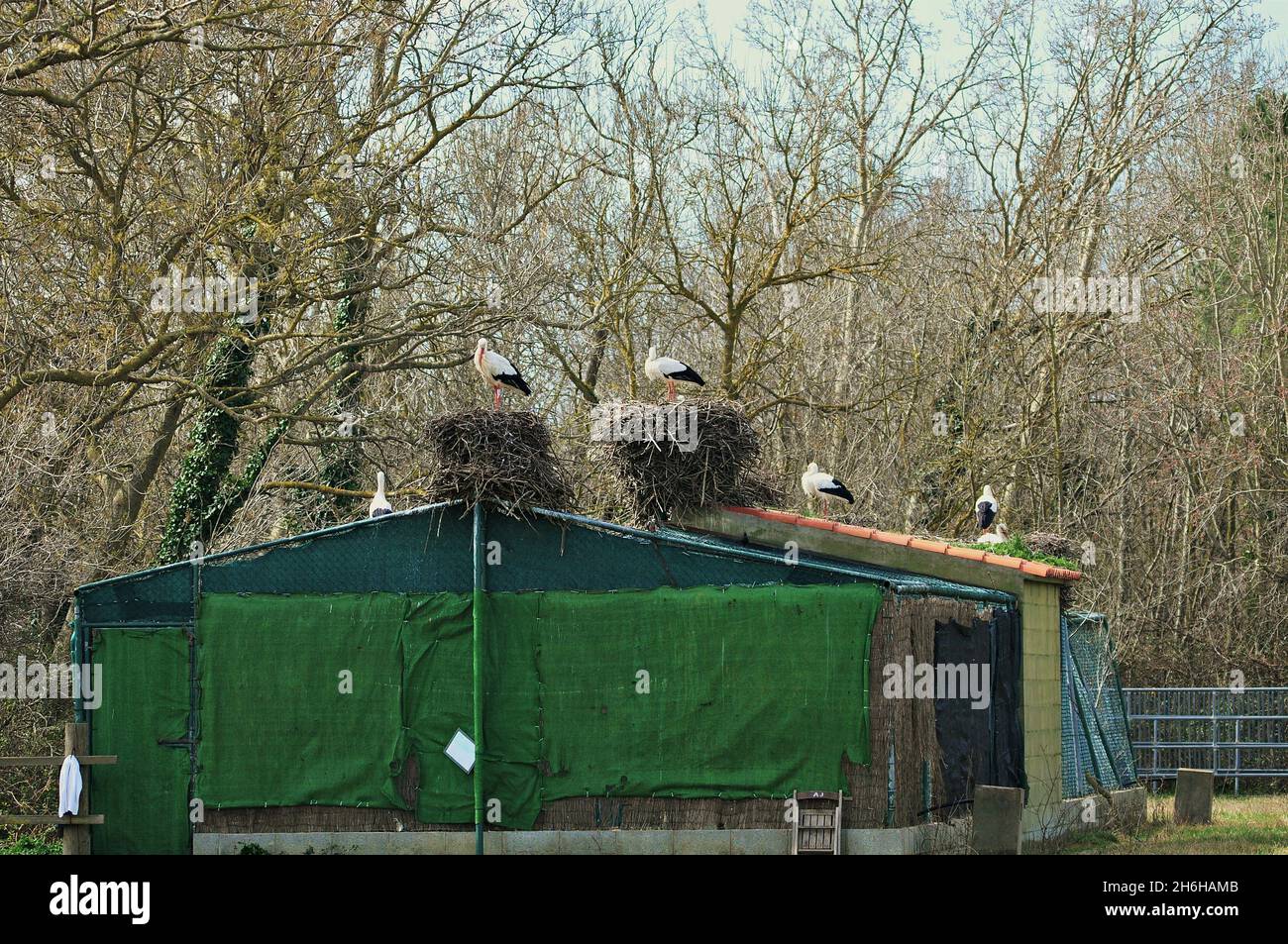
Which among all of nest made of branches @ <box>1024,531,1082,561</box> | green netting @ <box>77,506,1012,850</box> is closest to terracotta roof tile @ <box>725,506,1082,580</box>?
green netting @ <box>77,506,1012,850</box>

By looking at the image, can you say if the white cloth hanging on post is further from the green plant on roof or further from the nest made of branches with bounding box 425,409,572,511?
the green plant on roof

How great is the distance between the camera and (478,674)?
15.4m

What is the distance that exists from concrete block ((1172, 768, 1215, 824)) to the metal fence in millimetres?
6236

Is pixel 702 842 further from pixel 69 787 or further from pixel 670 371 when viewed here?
pixel 670 371

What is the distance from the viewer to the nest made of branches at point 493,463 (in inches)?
613

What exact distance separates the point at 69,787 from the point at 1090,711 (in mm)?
12278

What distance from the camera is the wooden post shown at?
46.9ft

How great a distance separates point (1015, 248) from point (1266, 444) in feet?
20.9

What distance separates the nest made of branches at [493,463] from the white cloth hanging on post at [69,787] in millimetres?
4269

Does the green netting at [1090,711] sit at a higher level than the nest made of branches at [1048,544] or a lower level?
lower

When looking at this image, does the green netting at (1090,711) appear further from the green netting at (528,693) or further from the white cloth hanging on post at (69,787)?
the white cloth hanging on post at (69,787)

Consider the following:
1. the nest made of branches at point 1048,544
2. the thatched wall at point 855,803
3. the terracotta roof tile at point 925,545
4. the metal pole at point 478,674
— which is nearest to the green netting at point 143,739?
the thatched wall at point 855,803

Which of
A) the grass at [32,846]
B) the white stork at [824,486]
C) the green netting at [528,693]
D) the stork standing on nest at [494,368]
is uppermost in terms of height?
the stork standing on nest at [494,368]

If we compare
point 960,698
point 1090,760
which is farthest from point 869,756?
point 1090,760
